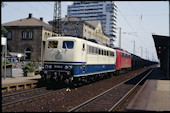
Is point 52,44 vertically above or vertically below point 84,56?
above

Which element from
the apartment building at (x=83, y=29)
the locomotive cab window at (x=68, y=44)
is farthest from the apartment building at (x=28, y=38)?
the locomotive cab window at (x=68, y=44)

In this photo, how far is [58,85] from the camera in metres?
16.2

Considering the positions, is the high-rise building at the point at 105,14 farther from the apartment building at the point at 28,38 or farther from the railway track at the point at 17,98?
the railway track at the point at 17,98

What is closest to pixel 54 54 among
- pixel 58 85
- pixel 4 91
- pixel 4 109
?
pixel 58 85

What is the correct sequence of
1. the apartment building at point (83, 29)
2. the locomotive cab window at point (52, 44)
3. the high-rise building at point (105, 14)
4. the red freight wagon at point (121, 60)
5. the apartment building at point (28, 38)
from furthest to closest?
the high-rise building at point (105, 14), the apartment building at point (83, 29), the apartment building at point (28, 38), the red freight wagon at point (121, 60), the locomotive cab window at point (52, 44)

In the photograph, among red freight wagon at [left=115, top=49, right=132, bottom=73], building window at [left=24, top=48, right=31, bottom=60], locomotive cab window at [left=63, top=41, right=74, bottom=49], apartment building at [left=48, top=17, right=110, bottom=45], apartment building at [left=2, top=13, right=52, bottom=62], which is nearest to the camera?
locomotive cab window at [left=63, top=41, right=74, bottom=49]

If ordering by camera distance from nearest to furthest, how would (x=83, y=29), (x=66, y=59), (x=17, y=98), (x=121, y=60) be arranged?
(x=17, y=98)
(x=66, y=59)
(x=121, y=60)
(x=83, y=29)

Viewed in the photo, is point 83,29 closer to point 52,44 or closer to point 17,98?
point 52,44

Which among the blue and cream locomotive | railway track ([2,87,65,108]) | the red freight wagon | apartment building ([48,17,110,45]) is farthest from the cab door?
apartment building ([48,17,110,45])

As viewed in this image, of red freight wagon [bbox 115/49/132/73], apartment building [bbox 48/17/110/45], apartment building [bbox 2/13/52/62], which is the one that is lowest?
red freight wagon [bbox 115/49/132/73]

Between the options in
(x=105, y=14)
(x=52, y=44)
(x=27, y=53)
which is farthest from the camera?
(x=105, y=14)

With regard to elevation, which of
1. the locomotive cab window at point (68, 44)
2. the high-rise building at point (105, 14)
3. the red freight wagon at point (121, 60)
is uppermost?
the high-rise building at point (105, 14)

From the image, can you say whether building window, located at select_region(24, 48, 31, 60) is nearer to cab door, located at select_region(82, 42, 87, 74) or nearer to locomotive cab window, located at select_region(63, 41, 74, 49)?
cab door, located at select_region(82, 42, 87, 74)

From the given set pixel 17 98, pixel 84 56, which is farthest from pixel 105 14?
pixel 17 98
